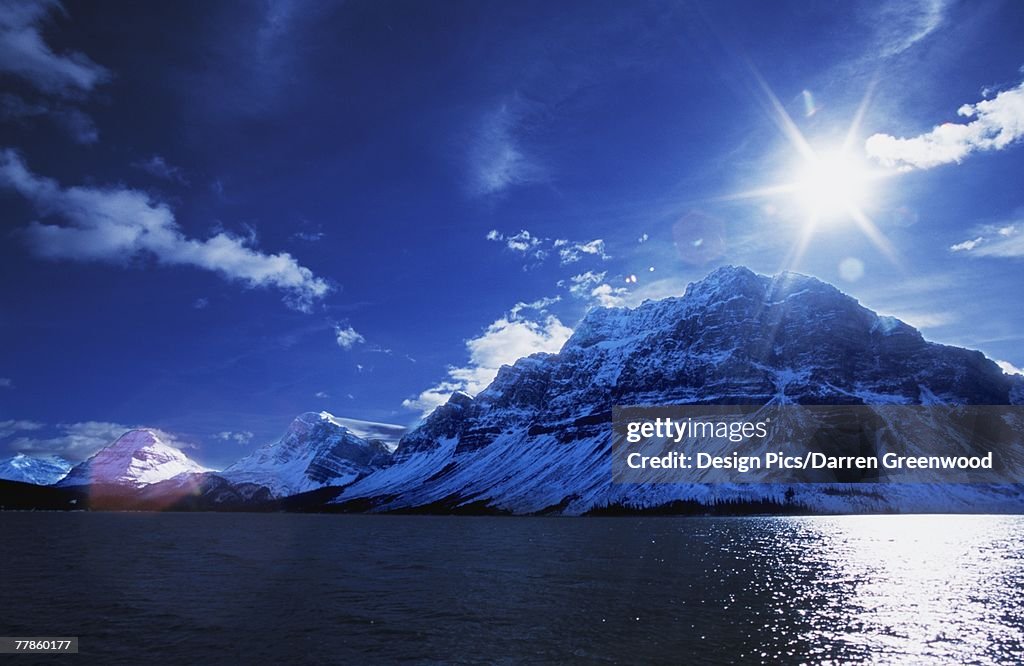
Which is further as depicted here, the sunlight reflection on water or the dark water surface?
the sunlight reflection on water

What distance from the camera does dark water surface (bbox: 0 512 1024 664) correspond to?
1807 inches

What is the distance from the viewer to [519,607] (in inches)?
A: 2436

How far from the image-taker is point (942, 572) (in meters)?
91.0

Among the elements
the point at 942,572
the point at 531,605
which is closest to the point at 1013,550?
the point at 942,572

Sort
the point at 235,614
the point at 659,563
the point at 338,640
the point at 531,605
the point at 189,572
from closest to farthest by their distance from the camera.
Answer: the point at 338,640, the point at 235,614, the point at 531,605, the point at 189,572, the point at 659,563

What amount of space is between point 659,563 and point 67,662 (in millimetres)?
81920

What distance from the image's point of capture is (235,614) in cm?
5844

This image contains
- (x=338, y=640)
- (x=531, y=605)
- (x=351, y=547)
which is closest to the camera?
(x=338, y=640)

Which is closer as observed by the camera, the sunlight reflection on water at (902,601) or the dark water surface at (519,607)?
the dark water surface at (519,607)

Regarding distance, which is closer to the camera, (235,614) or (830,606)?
(235,614)

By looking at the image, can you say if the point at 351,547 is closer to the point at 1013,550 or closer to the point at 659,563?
the point at 659,563

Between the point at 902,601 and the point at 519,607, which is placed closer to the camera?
the point at 519,607

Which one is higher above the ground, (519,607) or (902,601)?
(902,601)

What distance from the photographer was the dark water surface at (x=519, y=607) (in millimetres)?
45906
